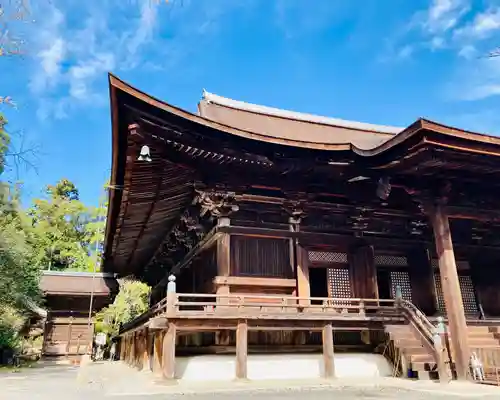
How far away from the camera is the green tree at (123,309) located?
3105cm

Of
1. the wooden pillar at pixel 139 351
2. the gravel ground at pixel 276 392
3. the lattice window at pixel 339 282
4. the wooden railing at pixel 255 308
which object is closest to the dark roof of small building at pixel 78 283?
the wooden pillar at pixel 139 351

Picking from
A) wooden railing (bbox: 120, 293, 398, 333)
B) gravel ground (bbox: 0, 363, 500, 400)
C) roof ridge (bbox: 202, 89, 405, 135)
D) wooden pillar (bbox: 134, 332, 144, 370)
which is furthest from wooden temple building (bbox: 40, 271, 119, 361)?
gravel ground (bbox: 0, 363, 500, 400)

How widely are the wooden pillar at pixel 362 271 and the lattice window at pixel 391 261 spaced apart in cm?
63

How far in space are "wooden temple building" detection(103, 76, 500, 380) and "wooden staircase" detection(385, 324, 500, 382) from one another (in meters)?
0.04

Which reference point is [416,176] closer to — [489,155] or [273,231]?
[489,155]

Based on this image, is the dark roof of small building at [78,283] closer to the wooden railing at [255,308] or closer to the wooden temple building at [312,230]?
the wooden temple building at [312,230]

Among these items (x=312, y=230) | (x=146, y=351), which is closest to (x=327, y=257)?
(x=312, y=230)

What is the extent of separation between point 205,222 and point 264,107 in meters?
8.35

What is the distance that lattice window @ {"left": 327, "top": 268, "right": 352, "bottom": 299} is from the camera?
40.0 feet

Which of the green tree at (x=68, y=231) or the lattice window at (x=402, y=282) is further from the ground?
the green tree at (x=68, y=231)

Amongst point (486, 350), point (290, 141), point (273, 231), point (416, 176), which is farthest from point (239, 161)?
point (486, 350)

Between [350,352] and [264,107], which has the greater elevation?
[264,107]

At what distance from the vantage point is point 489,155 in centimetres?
931

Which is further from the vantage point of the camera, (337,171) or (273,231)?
(273,231)
